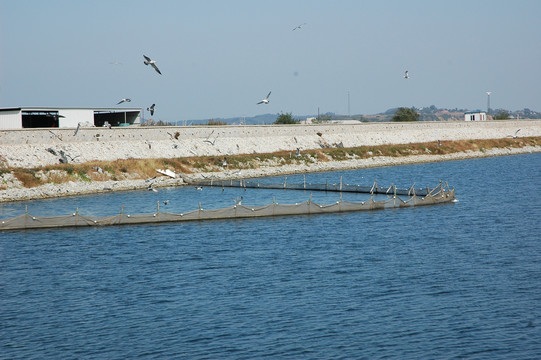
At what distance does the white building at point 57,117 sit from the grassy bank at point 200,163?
1189cm

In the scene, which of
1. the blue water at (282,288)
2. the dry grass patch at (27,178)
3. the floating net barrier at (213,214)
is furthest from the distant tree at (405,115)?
the dry grass patch at (27,178)

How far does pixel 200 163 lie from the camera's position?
308 ft

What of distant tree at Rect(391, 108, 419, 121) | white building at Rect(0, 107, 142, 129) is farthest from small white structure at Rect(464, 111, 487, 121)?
white building at Rect(0, 107, 142, 129)

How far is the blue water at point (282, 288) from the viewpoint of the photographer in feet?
90.7

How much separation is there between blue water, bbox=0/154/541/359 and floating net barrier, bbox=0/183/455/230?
0.76 m

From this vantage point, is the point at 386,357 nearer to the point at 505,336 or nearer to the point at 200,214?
the point at 505,336

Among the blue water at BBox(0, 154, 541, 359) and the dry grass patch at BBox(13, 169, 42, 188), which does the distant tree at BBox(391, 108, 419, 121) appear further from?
the dry grass patch at BBox(13, 169, 42, 188)

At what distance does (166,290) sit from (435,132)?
116867mm

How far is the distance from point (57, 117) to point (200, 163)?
813 inches

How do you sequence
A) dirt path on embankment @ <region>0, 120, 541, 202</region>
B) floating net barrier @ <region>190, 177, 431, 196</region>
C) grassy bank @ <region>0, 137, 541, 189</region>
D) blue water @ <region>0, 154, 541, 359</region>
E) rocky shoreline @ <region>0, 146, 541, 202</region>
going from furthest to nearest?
dirt path on embankment @ <region>0, 120, 541, 202</region>
grassy bank @ <region>0, 137, 541, 189</region>
rocky shoreline @ <region>0, 146, 541, 202</region>
floating net barrier @ <region>190, 177, 431, 196</region>
blue water @ <region>0, 154, 541, 359</region>

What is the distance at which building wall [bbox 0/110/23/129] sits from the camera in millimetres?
85562

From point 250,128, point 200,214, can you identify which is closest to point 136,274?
point 200,214

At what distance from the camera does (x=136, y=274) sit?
131ft

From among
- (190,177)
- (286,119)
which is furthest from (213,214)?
(286,119)
